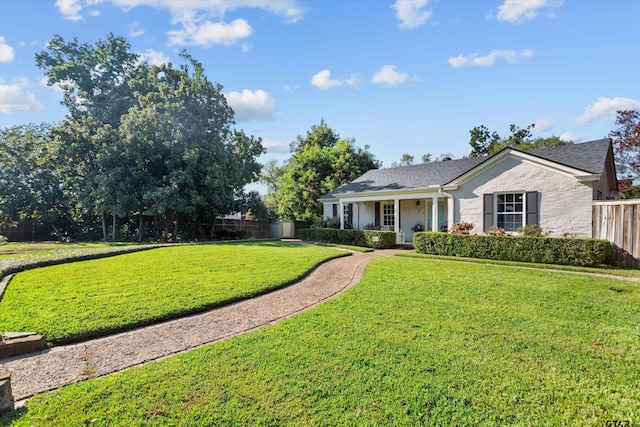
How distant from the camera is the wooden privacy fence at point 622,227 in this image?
894cm

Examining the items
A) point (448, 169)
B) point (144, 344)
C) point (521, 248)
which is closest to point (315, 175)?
point (448, 169)

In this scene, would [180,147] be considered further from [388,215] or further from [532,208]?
[532,208]

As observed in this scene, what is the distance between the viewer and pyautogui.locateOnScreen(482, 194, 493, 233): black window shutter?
41.2 ft

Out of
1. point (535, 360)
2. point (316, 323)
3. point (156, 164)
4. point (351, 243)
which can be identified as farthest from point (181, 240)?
point (535, 360)

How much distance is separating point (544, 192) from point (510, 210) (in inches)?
51.5

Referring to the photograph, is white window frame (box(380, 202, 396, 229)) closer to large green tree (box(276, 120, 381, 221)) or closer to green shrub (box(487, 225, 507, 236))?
green shrub (box(487, 225, 507, 236))

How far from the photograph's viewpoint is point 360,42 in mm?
12445

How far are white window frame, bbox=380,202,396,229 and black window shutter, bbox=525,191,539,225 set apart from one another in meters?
7.73

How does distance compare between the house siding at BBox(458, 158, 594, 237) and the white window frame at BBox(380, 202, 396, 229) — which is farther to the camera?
the white window frame at BBox(380, 202, 396, 229)

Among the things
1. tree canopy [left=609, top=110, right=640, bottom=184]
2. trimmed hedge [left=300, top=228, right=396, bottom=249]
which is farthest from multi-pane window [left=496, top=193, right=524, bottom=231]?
tree canopy [left=609, top=110, right=640, bottom=184]

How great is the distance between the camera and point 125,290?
6.59 m

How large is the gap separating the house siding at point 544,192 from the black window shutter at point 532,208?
13cm

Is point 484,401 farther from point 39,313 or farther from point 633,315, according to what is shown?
point 39,313

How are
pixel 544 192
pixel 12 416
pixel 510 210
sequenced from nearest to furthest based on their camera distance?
pixel 12 416
pixel 544 192
pixel 510 210
